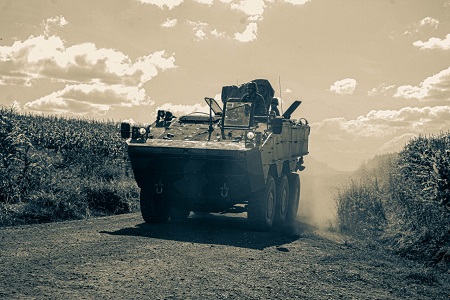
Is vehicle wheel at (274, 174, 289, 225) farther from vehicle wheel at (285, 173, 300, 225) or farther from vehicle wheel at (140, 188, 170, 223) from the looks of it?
vehicle wheel at (140, 188, 170, 223)

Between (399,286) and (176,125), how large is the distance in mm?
5744

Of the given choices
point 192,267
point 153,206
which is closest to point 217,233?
point 153,206

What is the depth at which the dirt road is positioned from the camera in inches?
232

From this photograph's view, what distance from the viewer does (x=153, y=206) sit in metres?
10.6

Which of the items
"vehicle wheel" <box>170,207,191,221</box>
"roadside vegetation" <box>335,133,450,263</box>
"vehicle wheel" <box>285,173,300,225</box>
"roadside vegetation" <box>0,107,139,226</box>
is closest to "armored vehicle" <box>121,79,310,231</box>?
"vehicle wheel" <box>170,207,191,221</box>

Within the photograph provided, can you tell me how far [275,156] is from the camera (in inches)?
429

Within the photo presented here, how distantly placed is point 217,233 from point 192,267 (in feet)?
9.66

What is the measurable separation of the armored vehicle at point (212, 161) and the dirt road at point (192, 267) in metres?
0.57

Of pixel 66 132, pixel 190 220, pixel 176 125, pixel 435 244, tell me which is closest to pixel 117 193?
pixel 190 220

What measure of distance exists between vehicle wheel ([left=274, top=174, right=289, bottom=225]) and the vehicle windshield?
1.67 metres

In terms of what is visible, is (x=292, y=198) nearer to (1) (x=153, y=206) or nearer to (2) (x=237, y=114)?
(2) (x=237, y=114)

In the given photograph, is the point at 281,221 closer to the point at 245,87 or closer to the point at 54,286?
the point at 245,87

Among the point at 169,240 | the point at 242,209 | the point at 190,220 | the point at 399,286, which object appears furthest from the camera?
the point at 190,220

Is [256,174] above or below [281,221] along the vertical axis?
above
